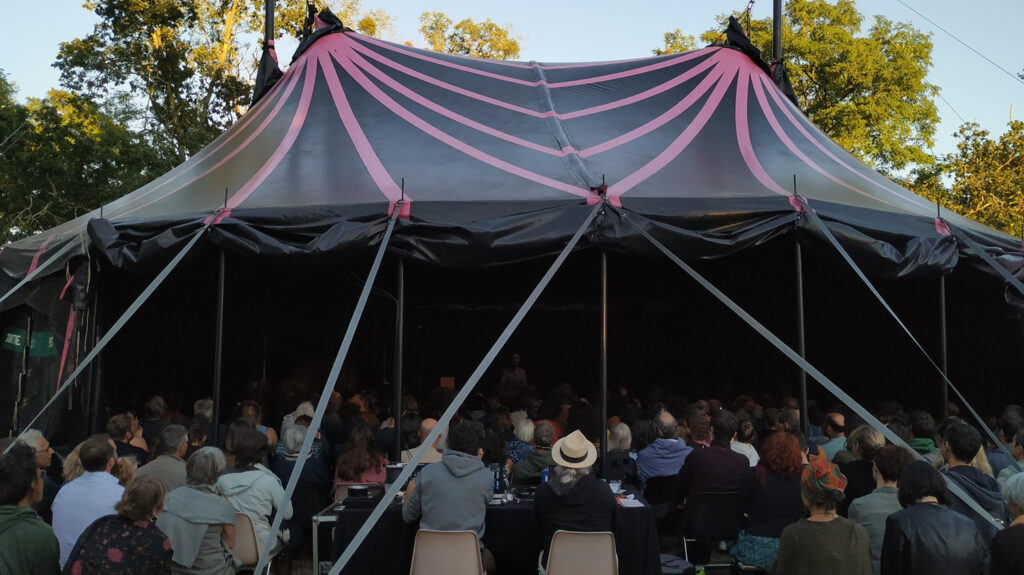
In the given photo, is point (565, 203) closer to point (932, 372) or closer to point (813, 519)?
point (813, 519)

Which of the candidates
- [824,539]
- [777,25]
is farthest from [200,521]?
[777,25]

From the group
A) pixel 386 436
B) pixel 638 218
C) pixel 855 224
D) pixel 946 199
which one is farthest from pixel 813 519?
pixel 946 199

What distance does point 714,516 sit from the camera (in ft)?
17.7

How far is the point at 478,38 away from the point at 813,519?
2687cm

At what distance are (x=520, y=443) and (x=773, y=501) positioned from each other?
226 centimetres

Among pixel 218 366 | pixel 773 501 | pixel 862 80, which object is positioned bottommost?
pixel 773 501

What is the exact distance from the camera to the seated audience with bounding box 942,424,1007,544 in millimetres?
4320

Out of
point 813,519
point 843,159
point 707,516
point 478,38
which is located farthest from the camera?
point 478,38

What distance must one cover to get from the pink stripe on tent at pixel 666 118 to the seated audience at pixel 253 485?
362 centimetres

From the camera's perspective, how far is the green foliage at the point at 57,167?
17250mm

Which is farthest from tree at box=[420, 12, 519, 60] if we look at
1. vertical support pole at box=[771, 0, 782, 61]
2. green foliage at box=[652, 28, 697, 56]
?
vertical support pole at box=[771, 0, 782, 61]

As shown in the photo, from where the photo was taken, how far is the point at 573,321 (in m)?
14.3

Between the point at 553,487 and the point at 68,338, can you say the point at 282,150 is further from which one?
the point at 553,487

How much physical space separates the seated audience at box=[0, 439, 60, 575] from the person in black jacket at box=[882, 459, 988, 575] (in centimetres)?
349
